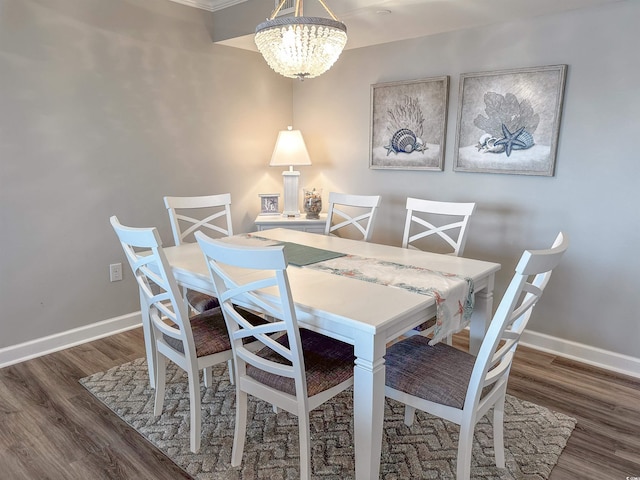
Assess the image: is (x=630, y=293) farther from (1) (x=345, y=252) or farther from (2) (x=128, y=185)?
(2) (x=128, y=185)

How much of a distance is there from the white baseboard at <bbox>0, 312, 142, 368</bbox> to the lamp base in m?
1.41

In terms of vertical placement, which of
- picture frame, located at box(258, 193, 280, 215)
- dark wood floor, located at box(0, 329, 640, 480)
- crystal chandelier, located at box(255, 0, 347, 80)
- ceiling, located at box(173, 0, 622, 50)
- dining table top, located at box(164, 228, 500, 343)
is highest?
ceiling, located at box(173, 0, 622, 50)

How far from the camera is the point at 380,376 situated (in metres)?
1.46

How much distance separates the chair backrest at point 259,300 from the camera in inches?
53.9

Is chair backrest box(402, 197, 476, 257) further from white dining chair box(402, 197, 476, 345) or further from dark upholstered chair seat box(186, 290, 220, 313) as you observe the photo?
dark upholstered chair seat box(186, 290, 220, 313)

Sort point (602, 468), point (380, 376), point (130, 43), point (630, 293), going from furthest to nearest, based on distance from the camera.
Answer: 1. point (130, 43)
2. point (630, 293)
3. point (602, 468)
4. point (380, 376)

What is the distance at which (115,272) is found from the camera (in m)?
3.05

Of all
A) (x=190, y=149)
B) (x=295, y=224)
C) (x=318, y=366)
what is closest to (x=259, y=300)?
(x=318, y=366)

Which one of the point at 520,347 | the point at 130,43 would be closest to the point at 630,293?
the point at 520,347

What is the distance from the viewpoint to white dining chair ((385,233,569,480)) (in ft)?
4.51

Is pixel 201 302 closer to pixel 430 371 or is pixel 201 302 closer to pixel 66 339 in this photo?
pixel 66 339

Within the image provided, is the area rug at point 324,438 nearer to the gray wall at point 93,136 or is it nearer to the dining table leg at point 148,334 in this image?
the dining table leg at point 148,334

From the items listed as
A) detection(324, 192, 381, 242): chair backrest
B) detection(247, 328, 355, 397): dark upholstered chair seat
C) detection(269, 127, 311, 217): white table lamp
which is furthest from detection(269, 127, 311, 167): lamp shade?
detection(247, 328, 355, 397): dark upholstered chair seat

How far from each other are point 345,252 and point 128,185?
168 cm
